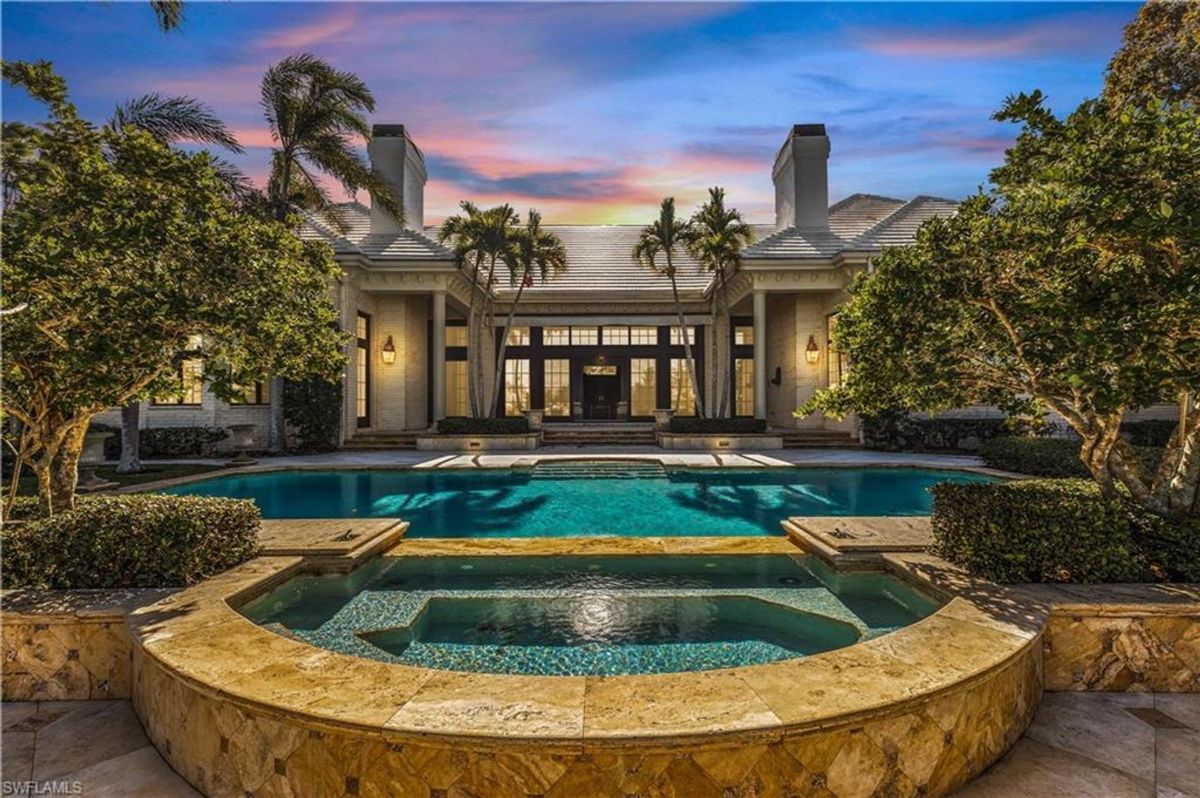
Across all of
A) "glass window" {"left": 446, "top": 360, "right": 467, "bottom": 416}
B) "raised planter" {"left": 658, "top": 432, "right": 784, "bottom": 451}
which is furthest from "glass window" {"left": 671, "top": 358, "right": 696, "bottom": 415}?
"glass window" {"left": 446, "top": 360, "right": 467, "bottom": 416}

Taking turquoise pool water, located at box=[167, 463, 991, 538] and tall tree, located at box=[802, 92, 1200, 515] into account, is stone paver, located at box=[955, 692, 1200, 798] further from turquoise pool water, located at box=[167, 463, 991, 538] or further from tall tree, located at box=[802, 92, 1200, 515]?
turquoise pool water, located at box=[167, 463, 991, 538]

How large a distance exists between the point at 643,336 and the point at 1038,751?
2070 centimetres

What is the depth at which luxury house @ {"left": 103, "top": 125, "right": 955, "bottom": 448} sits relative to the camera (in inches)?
690

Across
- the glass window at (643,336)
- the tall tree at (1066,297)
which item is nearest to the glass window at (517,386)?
the glass window at (643,336)

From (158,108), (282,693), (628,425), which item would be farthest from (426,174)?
(282,693)

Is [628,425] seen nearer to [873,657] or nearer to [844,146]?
[844,146]

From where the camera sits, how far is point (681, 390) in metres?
23.0

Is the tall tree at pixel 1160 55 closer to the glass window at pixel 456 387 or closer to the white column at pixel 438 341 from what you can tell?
the white column at pixel 438 341

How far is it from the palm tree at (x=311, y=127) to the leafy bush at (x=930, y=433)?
16.3 metres

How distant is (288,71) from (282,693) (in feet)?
52.8

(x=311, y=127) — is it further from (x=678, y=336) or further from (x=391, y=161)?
(x=678, y=336)

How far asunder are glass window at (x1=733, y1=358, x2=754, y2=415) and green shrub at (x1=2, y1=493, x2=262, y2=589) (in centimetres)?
1986

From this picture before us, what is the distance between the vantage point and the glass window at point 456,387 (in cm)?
2209

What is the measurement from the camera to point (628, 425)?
2183 cm
